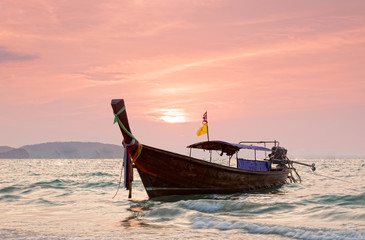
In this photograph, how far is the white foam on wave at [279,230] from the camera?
10.5m

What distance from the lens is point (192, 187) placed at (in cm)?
1891

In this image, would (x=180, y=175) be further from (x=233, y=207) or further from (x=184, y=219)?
(x=184, y=219)

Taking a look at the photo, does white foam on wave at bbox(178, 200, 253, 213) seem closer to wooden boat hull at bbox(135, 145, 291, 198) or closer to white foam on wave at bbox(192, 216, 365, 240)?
wooden boat hull at bbox(135, 145, 291, 198)

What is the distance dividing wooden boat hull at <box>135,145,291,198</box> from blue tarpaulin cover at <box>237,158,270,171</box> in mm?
2029

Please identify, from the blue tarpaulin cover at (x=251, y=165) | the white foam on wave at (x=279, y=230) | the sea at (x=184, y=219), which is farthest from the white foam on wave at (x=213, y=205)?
the blue tarpaulin cover at (x=251, y=165)

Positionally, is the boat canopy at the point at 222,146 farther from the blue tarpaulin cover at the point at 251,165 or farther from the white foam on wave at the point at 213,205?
the white foam on wave at the point at 213,205

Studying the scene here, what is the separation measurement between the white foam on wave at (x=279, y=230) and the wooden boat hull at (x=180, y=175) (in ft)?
16.1

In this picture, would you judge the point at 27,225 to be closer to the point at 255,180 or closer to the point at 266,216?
the point at 266,216

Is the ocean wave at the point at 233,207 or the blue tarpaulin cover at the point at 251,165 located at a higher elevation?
the blue tarpaulin cover at the point at 251,165

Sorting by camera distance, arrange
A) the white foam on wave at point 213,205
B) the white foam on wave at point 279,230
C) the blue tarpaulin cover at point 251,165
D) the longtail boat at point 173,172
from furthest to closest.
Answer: the blue tarpaulin cover at point 251,165 → the longtail boat at point 173,172 → the white foam on wave at point 213,205 → the white foam on wave at point 279,230

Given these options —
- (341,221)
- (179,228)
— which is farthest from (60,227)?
(341,221)

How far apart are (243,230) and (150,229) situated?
8.96 ft

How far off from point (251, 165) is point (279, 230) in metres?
13.1

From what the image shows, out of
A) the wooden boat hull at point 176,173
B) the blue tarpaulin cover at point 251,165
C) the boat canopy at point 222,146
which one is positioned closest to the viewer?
the wooden boat hull at point 176,173
